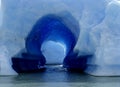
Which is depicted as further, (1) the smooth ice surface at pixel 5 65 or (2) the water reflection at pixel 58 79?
(1) the smooth ice surface at pixel 5 65

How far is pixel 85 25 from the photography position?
10.4 metres

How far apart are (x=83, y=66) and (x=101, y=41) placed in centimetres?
243

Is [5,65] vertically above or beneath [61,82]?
above

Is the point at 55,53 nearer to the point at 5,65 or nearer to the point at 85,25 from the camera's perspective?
the point at 85,25

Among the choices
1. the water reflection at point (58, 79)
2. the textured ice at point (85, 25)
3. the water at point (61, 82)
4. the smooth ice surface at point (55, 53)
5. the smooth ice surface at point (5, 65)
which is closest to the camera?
the water at point (61, 82)

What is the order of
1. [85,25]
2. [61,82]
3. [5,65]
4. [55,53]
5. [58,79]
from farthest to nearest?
[55,53] < [85,25] < [5,65] < [58,79] < [61,82]

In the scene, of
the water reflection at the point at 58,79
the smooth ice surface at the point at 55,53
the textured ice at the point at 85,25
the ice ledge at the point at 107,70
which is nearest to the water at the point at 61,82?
the water reflection at the point at 58,79

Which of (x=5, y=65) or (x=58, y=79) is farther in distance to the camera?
(x=5, y=65)

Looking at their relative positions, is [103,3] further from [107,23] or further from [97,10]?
[107,23]

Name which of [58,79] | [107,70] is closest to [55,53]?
[107,70]

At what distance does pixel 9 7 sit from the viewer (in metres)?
10.8

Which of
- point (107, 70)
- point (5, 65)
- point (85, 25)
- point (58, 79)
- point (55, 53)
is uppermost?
point (85, 25)

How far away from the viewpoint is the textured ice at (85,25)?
923 cm

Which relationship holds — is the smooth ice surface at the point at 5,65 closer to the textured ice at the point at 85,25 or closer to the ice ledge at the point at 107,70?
the textured ice at the point at 85,25
